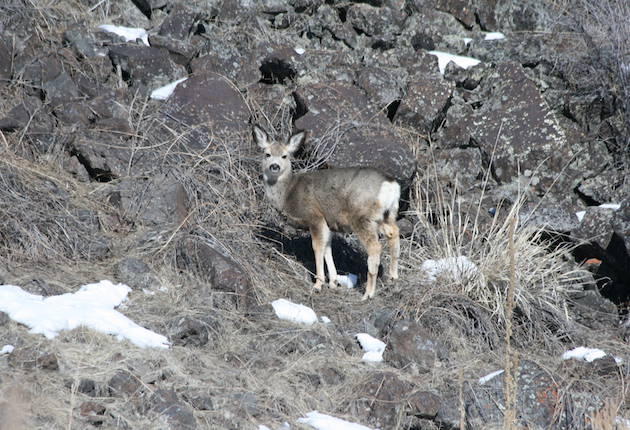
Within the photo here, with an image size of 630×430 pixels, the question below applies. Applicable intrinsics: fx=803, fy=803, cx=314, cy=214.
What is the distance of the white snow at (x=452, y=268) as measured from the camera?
909cm

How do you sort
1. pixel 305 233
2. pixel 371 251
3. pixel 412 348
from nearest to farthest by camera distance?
pixel 412 348 < pixel 371 251 < pixel 305 233

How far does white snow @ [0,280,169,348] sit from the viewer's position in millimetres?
7183

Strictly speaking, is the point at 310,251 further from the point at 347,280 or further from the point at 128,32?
the point at 128,32

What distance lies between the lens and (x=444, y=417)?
7.09 m

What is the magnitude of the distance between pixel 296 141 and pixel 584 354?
4.25 metres

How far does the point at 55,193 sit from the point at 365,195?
3.71 meters

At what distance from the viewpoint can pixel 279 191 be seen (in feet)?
33.2

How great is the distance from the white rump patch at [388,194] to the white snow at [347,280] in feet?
4.08

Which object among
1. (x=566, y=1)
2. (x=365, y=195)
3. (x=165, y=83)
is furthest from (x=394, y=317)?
(x=566, y=1)

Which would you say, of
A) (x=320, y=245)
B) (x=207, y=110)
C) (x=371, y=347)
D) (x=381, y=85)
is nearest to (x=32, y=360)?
(x=371, y=347)

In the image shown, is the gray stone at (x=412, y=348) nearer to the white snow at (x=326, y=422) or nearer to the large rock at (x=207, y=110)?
the white snow at (x=326, y=422)

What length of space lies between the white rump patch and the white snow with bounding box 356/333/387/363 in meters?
1.59

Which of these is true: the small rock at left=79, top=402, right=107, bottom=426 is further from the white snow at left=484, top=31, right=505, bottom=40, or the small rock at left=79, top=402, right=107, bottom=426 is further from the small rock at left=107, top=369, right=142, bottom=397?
the white snow at left=484, top=31, right=505, bottom=40

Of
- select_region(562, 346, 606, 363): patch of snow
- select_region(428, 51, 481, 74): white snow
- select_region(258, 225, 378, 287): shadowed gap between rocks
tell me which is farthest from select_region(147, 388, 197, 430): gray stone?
select_region(428, 51, 481, 74): white snow
